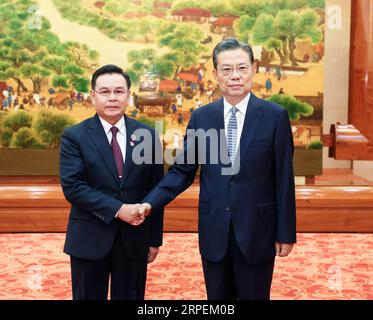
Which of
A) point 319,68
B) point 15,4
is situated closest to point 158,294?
point 319,68

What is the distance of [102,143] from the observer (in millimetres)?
2393

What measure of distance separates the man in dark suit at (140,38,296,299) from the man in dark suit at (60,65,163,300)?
0.46ft

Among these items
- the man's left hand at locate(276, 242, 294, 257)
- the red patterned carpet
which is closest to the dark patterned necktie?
the man's left hand at locate(276, 242, 294, 257)

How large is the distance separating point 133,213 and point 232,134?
58 centimetres

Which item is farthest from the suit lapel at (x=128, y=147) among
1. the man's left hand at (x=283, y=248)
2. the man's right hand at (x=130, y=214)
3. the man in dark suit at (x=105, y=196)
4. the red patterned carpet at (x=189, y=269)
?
the red patterned carpet at (x=189, y=269)

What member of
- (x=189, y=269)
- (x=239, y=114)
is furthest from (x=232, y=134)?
(x=189, y=269)

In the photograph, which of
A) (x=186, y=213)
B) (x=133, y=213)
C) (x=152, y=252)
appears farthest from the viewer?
(x=186, y=213)

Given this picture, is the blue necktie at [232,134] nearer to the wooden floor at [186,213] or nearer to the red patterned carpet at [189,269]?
the red patterned carpet at [189,269]

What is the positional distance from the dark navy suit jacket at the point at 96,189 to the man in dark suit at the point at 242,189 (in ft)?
0.43

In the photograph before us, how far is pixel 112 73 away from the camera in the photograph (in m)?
2.37

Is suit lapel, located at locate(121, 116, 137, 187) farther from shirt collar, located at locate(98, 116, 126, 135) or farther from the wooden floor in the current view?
the wooden floor

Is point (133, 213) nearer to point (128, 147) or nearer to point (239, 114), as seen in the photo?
point (128, 147)

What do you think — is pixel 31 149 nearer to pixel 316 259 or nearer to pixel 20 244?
pixel 20 244

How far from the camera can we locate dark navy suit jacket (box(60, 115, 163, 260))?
91.9 inches
